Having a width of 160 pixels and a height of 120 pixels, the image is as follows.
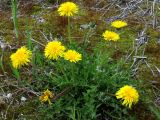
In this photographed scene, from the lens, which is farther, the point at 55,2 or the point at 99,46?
the point at 55,2

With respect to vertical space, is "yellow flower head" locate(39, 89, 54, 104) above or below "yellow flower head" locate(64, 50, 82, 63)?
below

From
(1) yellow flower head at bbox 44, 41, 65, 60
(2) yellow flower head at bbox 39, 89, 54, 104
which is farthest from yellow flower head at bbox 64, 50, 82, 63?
(2) yellow flower head at bbox 39, 89, 54, 104

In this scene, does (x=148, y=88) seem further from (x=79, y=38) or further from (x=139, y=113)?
(x=79, y=38)

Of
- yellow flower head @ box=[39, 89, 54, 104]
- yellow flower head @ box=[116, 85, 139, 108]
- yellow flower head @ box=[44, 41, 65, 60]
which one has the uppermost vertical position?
yellow flower head @ box=[44, 41, 65, 60]

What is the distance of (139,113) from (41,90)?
2.07 ft

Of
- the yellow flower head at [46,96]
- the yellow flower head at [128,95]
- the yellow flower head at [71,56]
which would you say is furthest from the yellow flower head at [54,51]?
the yellow flower head at [128,95]

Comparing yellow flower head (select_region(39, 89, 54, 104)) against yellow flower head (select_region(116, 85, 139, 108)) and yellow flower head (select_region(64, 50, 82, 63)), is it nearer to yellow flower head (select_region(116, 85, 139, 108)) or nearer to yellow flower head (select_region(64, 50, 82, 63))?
yellow flower head (select_region(64, 50, 82, 63))

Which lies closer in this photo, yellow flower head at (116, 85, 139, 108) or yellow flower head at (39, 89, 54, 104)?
yellow flower head at (116, 85, 139, 108)

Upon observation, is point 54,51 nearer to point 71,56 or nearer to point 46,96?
point 71,56

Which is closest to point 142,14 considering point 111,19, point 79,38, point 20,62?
point 111,19

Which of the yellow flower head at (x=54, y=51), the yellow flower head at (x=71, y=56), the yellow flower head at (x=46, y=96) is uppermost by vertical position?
the yellow flower head at (x=54, y=51)

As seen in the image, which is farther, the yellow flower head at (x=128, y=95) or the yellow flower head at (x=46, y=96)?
the yellow flower head at (x=46, y=96)

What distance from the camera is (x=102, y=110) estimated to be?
8.44 ft

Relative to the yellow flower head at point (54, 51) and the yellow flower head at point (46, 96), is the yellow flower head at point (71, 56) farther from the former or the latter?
the yellow flower head at point (46, 96)
